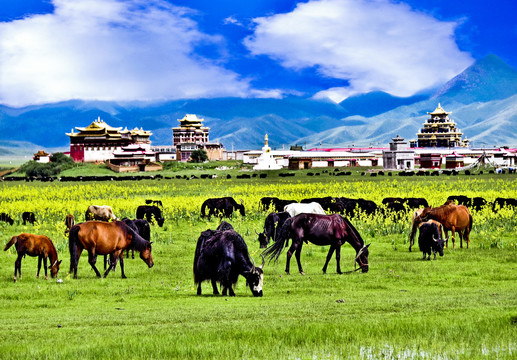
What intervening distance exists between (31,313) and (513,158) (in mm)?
127141

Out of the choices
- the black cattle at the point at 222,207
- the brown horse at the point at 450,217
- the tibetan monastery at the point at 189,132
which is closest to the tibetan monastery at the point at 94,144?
the tibetan monastery at the point at 189,132

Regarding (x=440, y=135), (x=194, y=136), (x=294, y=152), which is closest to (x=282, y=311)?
(x=294, y=152)

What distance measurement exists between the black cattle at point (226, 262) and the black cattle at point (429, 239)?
7.46 meters

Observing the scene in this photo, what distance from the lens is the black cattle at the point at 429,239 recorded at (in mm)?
19344

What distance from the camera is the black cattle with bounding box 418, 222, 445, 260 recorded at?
1934 centimetres

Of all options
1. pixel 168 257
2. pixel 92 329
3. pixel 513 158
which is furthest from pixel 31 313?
pixel 513 158

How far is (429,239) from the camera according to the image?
19.4 m

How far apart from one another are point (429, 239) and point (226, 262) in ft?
27.6

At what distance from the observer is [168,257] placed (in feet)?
67.8

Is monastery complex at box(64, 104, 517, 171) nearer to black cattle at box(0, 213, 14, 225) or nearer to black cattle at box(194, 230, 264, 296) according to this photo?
black cattle at box(0, 213, 14, 225)

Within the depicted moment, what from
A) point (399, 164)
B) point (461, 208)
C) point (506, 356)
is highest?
point (399, 164)

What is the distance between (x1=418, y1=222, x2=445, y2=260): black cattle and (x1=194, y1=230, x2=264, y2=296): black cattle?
294 inches

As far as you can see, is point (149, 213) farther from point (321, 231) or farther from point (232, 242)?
point (232, 242)

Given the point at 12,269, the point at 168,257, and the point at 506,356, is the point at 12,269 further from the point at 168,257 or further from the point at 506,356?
the point at 506,356
